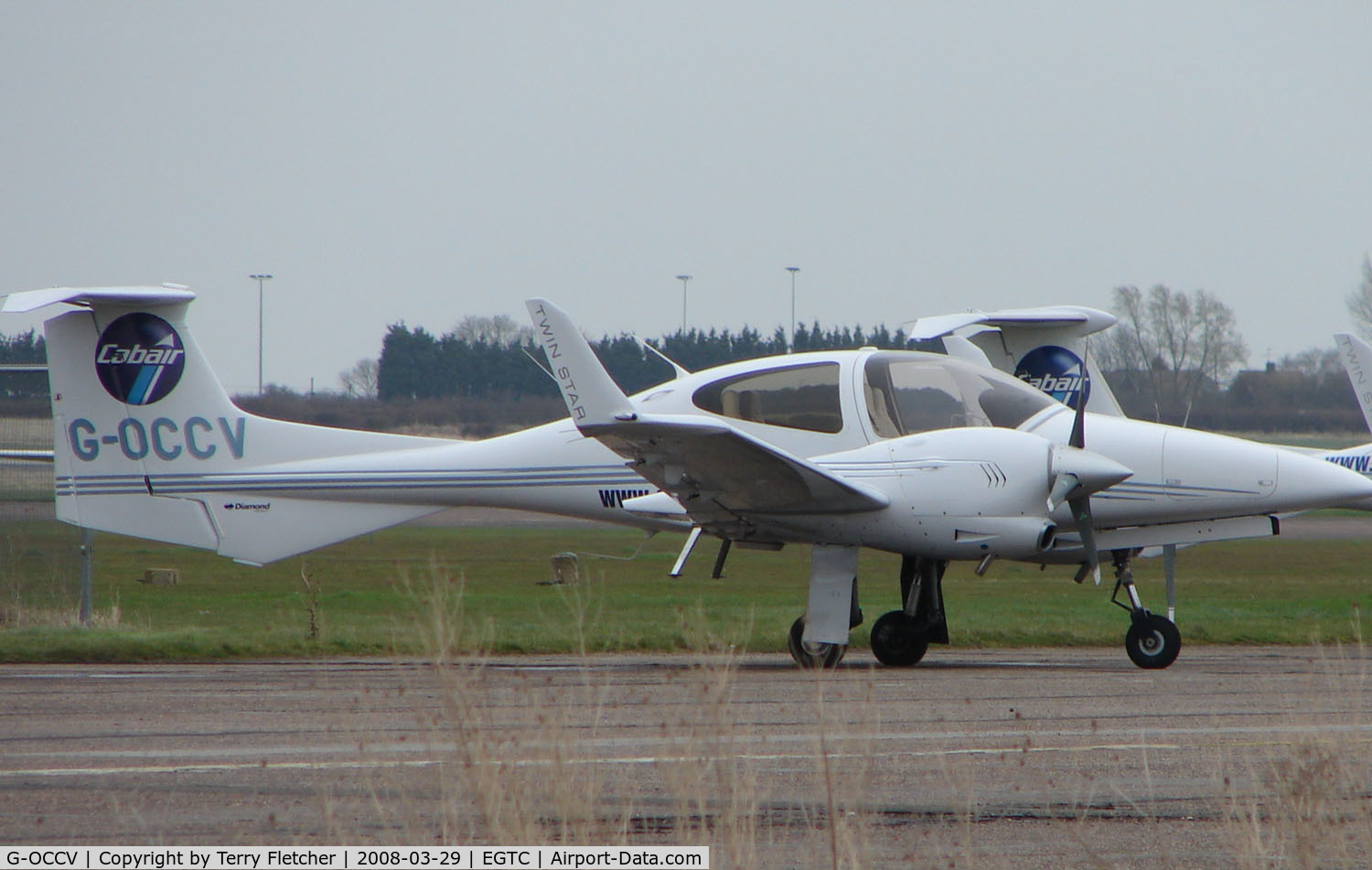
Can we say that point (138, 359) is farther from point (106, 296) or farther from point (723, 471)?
point (723, 471)

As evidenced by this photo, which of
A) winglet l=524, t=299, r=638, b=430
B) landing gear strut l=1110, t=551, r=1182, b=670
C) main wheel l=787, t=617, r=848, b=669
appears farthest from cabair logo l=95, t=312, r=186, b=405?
landing gear strut l=1110, t=551, r=1182, b=670

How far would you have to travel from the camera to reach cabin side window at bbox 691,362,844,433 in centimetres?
1162

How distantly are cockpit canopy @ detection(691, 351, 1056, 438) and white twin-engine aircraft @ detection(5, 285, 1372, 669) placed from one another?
0.02m

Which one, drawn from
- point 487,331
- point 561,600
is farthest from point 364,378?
point 561,600

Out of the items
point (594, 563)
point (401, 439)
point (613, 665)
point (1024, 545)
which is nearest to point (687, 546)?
point (613, 665)

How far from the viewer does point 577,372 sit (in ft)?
33.8

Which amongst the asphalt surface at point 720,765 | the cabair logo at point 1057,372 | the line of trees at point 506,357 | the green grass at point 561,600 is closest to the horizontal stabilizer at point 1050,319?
the cabair logo at point 1057,372

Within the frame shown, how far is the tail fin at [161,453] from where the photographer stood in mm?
13461

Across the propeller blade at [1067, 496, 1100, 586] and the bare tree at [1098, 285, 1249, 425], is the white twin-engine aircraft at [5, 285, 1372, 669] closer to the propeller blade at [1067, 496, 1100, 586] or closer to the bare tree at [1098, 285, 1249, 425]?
the propeller blade at [1067, 496, 1100, 586]

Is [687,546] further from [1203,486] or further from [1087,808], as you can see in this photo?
[1087,808]

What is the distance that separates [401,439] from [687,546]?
3.53m

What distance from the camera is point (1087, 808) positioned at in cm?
516

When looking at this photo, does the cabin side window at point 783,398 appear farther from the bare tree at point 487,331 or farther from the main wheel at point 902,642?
the bare tree at point 487,331

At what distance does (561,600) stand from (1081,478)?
1022cm
